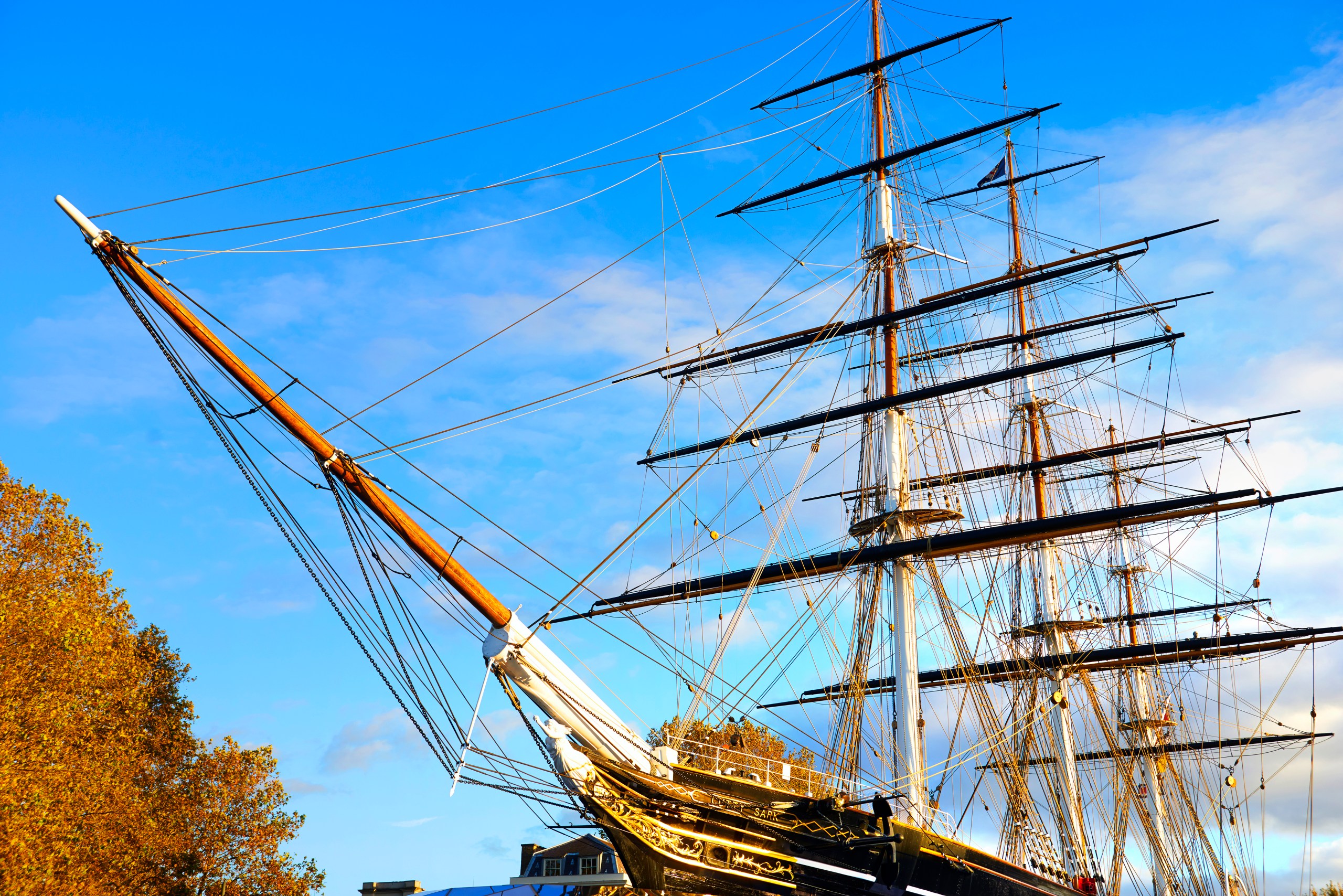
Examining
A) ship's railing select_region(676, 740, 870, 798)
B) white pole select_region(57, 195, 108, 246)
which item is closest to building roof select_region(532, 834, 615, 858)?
ship's railing select_region(676, 740, 870, 798)

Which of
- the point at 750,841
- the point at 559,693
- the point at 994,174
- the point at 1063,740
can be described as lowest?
the point at 750,841

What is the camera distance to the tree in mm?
22234

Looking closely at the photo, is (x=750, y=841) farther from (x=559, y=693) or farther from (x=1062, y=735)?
(x=1062, y=735)

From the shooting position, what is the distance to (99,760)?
25062mm

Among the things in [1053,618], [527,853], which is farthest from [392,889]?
[1053,618]

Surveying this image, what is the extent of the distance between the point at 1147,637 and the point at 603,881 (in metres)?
34.9

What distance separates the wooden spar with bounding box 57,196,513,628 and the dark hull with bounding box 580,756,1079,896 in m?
3.36

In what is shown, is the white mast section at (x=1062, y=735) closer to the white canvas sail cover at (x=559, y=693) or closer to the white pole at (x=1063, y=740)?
the white pole at (x=1063, y=740)

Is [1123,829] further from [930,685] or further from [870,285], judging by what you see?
[870,285]

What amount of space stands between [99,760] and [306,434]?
15228 millimetres

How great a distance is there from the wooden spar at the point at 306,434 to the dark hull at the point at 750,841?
11.0 feet

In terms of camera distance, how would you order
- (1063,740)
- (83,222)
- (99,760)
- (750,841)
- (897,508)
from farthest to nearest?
1. (1063,740)
2. (897,508)
3. (99,760)
4. (750,841)
5. (83,222)

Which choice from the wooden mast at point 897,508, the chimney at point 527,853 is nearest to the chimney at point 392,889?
the chimney at point 527,853

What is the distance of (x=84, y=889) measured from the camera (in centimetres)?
2408
